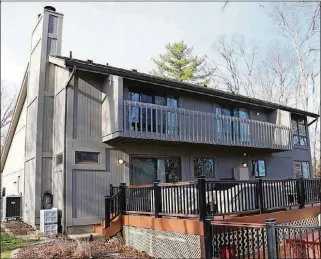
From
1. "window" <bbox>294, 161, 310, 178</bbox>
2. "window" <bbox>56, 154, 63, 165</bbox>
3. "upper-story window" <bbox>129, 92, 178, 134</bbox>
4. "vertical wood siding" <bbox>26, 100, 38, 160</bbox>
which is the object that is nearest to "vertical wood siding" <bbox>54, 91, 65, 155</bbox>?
"window" <bbox>56, 154, 63, 165</bbox>

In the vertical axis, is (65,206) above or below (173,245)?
above

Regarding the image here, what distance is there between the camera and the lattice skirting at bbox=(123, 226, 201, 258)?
749cm

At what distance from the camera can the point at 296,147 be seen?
18609 mm

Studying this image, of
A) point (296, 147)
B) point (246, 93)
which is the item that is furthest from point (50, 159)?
point (246, 93)

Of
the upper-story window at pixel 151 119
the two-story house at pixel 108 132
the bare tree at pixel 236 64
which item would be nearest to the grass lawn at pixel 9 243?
the two-story house at pixel 108 132

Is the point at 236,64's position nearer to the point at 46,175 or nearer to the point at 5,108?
the point at 5,108

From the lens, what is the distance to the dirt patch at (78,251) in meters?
7.14

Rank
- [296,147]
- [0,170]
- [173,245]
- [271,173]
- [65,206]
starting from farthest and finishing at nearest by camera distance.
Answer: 1. [0,170]
2. [296,147]
3. [271,173]
4. [65,206]
5. [173,245]

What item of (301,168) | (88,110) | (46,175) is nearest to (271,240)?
(88,110)

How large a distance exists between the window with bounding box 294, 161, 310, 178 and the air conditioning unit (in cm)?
1450

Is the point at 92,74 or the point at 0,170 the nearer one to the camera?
the point at 92,74

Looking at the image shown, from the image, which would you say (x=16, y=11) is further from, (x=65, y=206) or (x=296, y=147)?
(x=296, y=147)

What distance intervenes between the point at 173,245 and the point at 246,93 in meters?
26.8

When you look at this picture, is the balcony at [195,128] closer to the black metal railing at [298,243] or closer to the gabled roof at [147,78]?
the gabled roof at [147,78]
